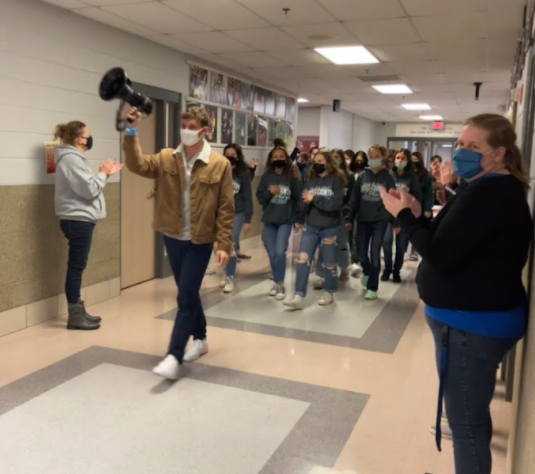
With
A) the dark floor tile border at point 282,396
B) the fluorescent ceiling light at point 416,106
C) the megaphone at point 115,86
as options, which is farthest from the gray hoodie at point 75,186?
the fluorescent ceiling light at point 416,106

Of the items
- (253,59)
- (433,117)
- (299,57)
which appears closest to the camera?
(299,57)

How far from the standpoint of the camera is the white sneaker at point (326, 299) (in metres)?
5.17

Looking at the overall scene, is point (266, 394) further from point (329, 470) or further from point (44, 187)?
point (44, 187)

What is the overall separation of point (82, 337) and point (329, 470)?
2.37m

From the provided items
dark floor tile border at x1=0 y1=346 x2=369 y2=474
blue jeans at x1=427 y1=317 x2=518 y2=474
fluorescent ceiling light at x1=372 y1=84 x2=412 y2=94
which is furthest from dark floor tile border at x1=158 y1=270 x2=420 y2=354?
fluorescent ceiling light at x1=372 y1=84 x2=412 y2=94

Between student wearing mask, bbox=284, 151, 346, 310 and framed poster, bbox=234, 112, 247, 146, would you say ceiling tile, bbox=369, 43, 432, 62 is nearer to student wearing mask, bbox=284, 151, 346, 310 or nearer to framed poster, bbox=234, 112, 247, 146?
student wearing mask, bbox=284, 151, 346, 310

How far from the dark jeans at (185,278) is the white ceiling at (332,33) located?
2.13 meters

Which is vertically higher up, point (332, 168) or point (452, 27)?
point (452, 27)

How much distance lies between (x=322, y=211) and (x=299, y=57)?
2459mm

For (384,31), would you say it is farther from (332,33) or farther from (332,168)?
(332,168)

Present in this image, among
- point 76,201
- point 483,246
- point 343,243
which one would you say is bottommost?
point 343,243

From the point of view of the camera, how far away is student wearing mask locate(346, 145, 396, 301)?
5258mm

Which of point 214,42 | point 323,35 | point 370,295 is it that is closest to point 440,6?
point 323,35

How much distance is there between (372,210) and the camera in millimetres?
5258
